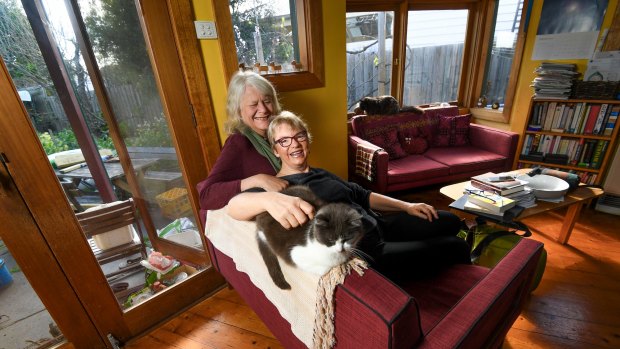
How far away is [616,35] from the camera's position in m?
2.15

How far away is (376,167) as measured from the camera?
221cm

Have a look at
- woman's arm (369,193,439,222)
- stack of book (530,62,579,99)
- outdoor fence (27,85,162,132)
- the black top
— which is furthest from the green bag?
outdoor fence (27,85,162,132)

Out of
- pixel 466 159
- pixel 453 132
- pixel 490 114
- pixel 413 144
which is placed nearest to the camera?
pixel 466 159

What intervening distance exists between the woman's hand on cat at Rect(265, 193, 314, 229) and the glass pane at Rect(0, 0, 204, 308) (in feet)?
3.18

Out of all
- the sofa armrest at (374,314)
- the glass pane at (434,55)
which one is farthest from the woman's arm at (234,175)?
the glass pane at (434,55)

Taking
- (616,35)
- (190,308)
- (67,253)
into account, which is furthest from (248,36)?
(616,35)

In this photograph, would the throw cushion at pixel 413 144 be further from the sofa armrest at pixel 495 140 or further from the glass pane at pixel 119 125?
the glass pane at pixel 119 125

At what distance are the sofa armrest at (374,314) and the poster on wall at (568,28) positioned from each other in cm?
314

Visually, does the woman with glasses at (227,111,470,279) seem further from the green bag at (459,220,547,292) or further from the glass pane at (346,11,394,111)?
the glass pane at (346,11,394,111)

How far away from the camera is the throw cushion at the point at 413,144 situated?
2.73 metres

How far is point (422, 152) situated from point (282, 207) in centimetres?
237

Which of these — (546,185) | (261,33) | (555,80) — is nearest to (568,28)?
(555,80)

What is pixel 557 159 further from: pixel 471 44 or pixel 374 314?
pixel 374 314

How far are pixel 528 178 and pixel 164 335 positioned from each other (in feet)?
8.10
